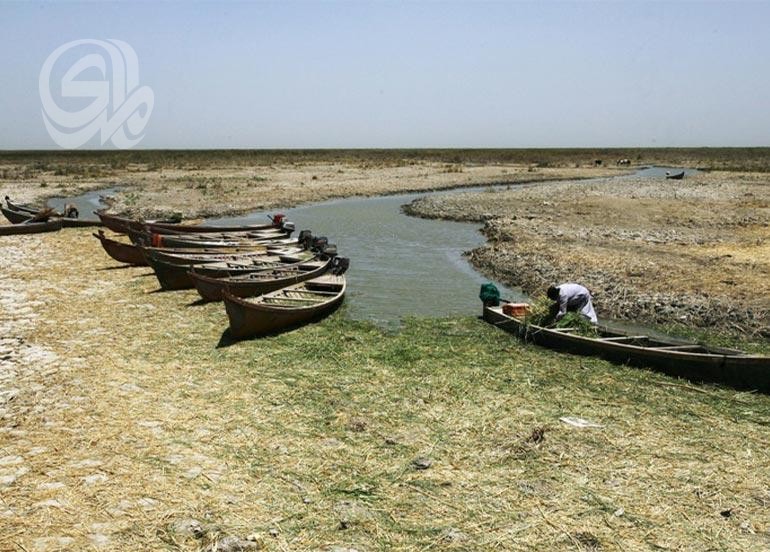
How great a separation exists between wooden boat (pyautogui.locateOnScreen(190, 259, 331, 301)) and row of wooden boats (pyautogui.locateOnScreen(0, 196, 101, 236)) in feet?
46.2

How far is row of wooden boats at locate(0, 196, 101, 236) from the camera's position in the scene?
82.4 feet

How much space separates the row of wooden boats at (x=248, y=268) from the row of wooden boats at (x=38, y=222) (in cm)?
461

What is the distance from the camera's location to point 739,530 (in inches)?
237

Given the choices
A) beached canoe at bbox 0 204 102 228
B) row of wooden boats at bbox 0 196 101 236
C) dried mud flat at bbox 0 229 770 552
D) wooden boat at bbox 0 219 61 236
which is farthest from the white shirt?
wooden boat at bbox 0 219 61 236

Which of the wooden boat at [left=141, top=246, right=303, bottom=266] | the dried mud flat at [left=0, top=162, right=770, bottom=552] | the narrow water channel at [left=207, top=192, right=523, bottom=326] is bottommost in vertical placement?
the dried mud flat at [left=0, top=162, right=770, bottom=552]

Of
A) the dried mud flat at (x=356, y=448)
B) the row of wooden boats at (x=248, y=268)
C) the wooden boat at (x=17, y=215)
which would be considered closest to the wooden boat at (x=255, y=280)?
the row of wooden boats at (x=248, y=268)

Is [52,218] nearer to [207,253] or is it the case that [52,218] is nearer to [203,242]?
[203,242]

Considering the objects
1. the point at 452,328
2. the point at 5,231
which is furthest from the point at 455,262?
the point at 5,231

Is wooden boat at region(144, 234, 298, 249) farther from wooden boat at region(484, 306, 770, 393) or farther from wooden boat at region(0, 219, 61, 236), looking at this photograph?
wooden boat at region(484, 306, 770, 393)

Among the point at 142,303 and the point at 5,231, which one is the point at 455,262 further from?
the point at 5,231

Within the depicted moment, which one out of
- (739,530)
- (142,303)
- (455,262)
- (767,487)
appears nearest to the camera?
(739,530)

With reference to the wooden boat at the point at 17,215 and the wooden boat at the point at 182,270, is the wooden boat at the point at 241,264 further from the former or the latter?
the wooden boat at the point at 17,215

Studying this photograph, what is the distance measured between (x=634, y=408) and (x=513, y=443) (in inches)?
96.4

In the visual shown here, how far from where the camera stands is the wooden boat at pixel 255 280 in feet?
46.1
